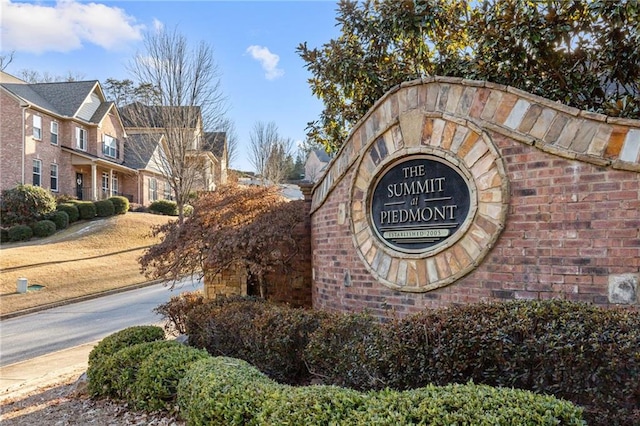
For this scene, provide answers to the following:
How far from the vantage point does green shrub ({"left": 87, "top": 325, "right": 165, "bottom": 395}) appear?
5406mm

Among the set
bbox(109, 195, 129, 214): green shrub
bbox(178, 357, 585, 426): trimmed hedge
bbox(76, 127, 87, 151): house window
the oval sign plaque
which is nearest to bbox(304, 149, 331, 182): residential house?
bbox(109, 195, 129, 214): green shrub

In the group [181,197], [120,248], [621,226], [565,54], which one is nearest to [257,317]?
[621,226]

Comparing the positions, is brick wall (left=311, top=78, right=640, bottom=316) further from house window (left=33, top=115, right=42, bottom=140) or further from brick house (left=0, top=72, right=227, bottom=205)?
house window (left=33, top=115, right=42, bottom=140)

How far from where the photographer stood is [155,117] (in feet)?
60.3

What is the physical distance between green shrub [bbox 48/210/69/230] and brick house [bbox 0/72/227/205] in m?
2.44

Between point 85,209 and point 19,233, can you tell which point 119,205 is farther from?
point 19,233

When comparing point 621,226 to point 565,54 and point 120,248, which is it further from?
point 120,248

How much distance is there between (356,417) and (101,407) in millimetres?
3646

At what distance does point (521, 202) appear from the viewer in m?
4.39

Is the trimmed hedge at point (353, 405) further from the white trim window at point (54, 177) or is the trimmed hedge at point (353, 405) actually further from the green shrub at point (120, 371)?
the white trim window at point (54, 177)

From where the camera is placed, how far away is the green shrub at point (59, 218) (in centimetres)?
2427

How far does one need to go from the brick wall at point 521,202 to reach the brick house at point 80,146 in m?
14.5

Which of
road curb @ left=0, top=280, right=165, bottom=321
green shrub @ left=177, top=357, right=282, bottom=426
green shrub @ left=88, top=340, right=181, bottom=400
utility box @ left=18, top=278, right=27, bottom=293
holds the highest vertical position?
green shrub @ left=177, top=357, right=282, bottom=426

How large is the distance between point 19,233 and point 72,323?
12723 millimetres
